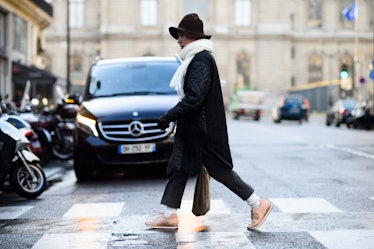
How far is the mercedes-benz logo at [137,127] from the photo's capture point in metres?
11.4

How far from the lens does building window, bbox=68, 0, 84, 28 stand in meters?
84.6

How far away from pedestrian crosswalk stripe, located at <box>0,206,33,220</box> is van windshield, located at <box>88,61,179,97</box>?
3.82 m

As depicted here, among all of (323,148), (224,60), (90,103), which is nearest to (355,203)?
(90,103)

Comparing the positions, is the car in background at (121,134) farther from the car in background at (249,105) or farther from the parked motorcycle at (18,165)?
the car in background at (249,105)

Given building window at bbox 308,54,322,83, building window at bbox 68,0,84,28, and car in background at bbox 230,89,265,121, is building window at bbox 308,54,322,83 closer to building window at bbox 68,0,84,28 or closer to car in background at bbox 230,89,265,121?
building window at bbox 68,0,84,28

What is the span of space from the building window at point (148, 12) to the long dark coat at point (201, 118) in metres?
76.4

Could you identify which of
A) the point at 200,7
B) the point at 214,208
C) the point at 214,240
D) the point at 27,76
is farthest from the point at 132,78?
the point at 200,7

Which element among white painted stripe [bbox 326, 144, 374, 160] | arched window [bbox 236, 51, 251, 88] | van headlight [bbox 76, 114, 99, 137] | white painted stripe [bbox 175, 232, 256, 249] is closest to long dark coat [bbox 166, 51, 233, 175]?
white painted stripe [bbox 175, 232, 256, 249]

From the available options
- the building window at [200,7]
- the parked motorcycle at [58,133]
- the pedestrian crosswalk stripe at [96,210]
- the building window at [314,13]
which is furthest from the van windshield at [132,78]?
the building window at [314,13]

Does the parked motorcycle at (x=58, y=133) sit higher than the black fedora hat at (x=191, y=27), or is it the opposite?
the black fedora hat at (x=191, y=27)

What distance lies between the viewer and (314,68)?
88562 millimetres

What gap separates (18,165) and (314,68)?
Answer: 80071 mm

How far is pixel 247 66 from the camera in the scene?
83.7 metres

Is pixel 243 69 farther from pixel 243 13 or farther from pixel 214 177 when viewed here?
pixel 214 177
